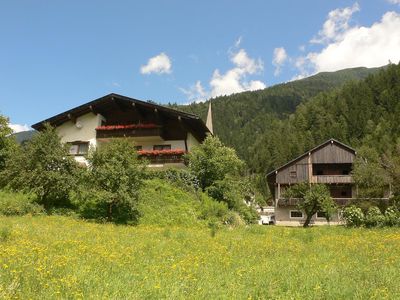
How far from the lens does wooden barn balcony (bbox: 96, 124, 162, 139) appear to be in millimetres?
34494

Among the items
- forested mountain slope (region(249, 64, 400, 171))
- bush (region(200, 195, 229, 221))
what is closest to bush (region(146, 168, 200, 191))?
bush (region(200, 195, 229, 221))

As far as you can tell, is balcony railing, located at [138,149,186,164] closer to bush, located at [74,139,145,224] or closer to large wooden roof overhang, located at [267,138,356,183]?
bush, located at [74,139,145,224]

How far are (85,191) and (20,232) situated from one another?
843cm

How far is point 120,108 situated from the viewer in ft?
122

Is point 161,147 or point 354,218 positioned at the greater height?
point 161,147

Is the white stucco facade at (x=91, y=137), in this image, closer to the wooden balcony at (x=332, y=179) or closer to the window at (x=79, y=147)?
the window at (x=79, y=147)

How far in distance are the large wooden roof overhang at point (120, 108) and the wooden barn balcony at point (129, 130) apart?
1.65 metres

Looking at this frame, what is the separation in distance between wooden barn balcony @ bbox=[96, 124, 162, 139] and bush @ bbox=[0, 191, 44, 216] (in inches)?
560

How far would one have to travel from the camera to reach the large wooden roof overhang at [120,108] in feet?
113

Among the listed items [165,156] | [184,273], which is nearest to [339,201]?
[165,156]

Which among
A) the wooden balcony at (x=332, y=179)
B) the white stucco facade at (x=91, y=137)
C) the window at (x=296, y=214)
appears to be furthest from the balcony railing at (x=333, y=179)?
the white stucco facade at (x=91, y=137)

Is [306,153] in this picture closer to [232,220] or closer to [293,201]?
[293,201]

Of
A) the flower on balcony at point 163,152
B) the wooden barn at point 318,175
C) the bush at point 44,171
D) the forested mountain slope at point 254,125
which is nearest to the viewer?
the bush at point 44,171

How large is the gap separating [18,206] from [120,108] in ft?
60.6
